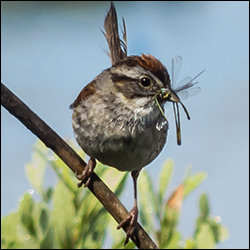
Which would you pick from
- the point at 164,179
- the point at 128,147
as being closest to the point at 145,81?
the point at 128,147

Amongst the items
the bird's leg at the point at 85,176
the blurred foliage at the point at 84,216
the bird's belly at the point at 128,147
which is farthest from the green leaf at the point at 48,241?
the bird's belly at the point at 128,147

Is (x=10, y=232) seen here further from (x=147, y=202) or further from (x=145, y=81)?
(x=145, y=81)

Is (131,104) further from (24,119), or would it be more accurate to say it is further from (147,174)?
(24,119)

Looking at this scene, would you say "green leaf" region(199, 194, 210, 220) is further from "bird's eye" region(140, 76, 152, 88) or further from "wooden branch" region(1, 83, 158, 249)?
"bird's eye" region(140, 76, 152, 88)

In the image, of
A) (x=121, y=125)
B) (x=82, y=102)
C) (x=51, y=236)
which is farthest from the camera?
(x=82, y=102)

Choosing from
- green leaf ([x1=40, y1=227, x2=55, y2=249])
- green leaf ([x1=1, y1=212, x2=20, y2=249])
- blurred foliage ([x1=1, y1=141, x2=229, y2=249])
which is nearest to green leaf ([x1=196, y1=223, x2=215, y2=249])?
blurred foliage ([x1=1, y1=141, x2=229, y2=249])

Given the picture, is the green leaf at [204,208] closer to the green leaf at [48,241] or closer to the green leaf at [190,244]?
the green leaf at [190,244]

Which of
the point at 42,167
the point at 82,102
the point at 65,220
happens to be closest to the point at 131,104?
the point at 82,102
